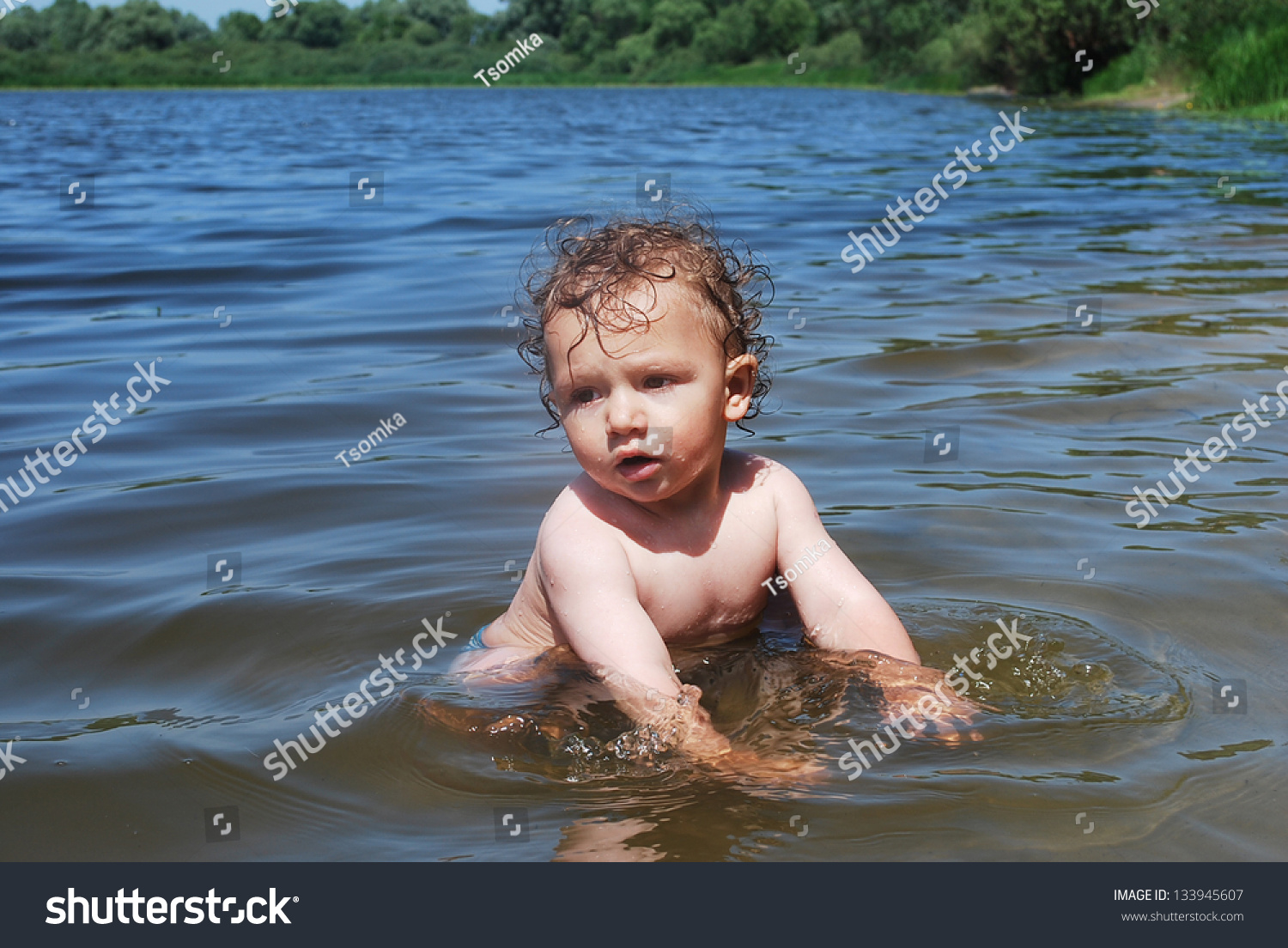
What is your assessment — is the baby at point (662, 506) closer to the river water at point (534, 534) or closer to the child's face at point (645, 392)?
the child's face at point (645, 392)

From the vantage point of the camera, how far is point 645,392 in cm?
280

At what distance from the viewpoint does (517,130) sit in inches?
959

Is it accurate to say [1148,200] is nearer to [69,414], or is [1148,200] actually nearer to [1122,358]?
[1122,358]

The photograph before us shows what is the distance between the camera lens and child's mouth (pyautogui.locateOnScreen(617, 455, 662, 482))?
2.81 metres

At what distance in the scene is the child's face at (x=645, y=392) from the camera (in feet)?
9.05

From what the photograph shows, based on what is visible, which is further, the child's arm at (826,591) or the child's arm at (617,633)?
the child's arm at (826,591)

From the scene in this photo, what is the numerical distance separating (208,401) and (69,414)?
0.54 meters

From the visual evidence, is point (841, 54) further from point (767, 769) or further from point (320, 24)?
point (767, 769)

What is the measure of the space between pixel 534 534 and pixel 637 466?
1313 millimetres

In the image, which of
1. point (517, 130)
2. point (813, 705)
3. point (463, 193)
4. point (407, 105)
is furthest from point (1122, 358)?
point (407, 105)

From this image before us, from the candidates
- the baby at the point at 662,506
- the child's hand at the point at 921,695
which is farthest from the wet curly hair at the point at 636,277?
the child's hand at the point at 921,695

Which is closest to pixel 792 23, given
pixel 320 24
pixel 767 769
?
pixel 320 24

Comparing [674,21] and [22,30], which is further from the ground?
[674,21]
